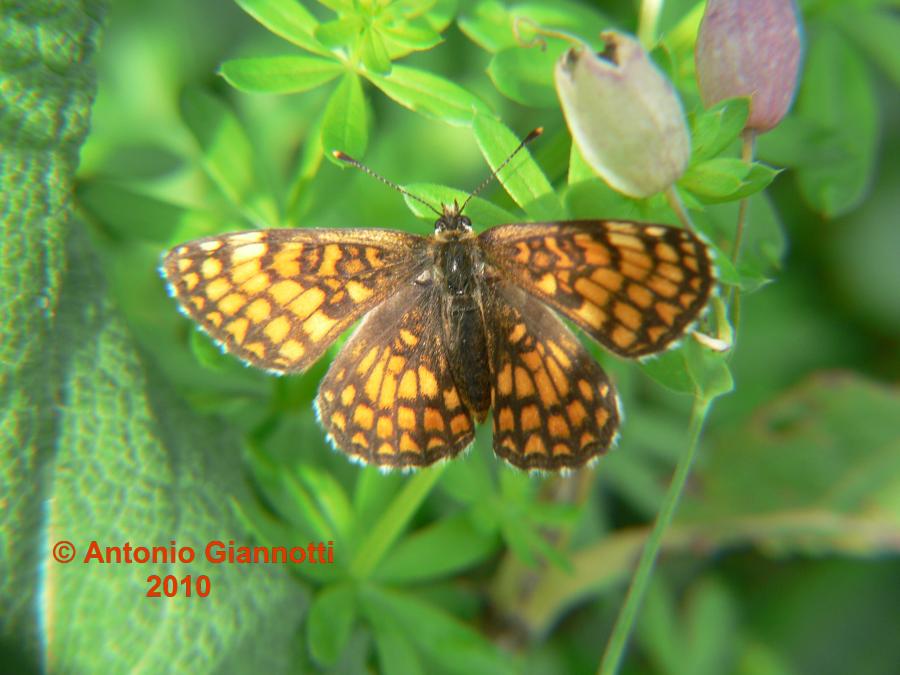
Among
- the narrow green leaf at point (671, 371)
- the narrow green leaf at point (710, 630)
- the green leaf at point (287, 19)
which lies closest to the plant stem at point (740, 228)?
the narrow green leaf at point (671, 371)

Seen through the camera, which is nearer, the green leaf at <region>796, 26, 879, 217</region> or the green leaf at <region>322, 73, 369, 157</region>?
the green leaf at <region>322, 73, 369, 157</region>

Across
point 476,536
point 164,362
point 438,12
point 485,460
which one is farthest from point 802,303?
point 164,362

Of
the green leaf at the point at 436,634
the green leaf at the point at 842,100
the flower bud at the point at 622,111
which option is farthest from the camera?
the green leaf at the point at 842,100

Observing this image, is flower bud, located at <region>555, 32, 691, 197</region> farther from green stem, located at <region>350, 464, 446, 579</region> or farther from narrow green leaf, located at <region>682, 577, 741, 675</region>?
narrow green leaf, located at <region>682, 577, 741, 675</region>

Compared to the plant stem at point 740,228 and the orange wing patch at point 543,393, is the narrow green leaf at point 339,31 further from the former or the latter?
the plant stem at point 740,228

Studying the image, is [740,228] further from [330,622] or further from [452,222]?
[330,622]

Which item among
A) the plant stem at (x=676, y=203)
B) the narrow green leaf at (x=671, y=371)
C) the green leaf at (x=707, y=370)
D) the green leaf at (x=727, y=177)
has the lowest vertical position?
the narrow green leaf at (x=671, y=371)

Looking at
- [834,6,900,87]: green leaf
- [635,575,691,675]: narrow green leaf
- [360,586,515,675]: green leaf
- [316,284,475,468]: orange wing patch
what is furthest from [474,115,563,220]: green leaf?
[635,575,691,675]: narrow green leaf
